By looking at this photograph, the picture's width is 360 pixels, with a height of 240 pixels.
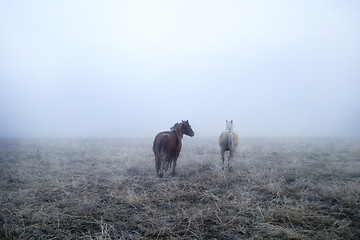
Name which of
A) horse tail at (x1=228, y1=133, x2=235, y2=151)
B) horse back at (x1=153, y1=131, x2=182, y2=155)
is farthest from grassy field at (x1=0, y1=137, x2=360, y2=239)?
horse tail at (x1=228, y1=133, x2=235, y2=151)

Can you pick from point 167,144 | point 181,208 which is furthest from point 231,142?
→ point 181,208

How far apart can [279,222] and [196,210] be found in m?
1.68

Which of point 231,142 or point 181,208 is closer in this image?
point 181,208

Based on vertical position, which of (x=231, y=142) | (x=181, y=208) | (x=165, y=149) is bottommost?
(x=181, y=208)

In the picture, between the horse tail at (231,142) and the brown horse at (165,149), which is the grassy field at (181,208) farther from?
the horse tail at (231,142)

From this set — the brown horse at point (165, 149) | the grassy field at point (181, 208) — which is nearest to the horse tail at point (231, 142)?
the grassy field at point (181, 208)

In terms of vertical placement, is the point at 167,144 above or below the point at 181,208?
above

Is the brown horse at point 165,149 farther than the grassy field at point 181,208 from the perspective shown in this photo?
Yes

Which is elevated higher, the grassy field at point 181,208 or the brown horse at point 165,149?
the brown horse at point 165,149

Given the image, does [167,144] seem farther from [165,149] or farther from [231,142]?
[231,142]

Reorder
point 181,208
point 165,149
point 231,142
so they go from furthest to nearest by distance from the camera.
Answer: point 231,142 < point 165,149 < point 181,208

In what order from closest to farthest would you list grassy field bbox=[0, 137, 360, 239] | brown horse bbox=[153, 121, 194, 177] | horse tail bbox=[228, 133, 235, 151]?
grassy field bbox=[0, 137, 360, 239]
brown horse bbox=[153, 121, 194, 177]
horse tail bbox=[228, 133, 235, 151]

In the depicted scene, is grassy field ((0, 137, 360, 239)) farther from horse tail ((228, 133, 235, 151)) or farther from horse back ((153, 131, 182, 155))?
horse tail ((228, 133, 235, 151))

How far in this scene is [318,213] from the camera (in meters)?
4.77
